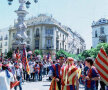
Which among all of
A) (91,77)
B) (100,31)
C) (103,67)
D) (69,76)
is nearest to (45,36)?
(100,31)

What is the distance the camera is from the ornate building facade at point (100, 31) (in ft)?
155

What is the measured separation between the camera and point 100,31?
47.9m

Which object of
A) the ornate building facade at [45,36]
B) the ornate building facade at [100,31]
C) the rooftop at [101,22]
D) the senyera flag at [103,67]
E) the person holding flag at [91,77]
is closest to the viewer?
the person holding flag at [91,77]

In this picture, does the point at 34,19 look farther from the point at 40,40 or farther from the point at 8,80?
the point at 8,80

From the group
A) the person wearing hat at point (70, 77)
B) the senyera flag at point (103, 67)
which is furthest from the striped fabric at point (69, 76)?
the senyera flag at point (103, 67)

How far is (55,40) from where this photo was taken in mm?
47688

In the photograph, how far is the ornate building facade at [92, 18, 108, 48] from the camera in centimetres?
4711

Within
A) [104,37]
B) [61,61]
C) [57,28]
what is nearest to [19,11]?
[57,28]

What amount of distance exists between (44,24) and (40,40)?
14.4 ft

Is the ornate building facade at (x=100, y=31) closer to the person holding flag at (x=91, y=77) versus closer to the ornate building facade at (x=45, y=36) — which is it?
the ornate building facade at (x=45, y=36)

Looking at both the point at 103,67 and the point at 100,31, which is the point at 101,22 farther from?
the point at 103,67

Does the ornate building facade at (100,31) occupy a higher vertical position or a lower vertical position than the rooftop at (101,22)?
lower

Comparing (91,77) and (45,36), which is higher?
(45,36)

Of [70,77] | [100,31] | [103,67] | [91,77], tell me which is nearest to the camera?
[70,77]
